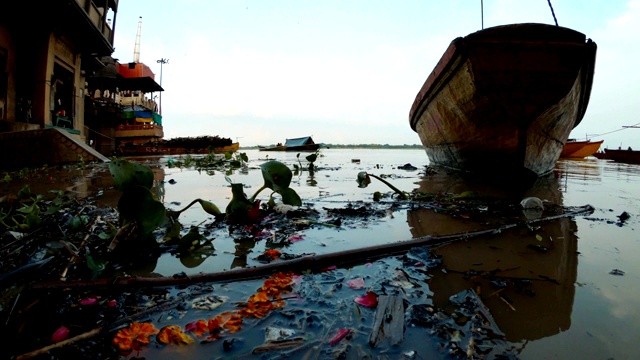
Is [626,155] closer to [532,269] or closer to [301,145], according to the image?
[532,269]

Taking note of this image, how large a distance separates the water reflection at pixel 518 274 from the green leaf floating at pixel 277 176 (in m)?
0.99

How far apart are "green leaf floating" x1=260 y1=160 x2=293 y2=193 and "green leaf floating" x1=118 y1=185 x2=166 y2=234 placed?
2.97 feet

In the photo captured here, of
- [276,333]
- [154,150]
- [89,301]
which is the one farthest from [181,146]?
[276,333]

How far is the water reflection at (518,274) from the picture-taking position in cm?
109

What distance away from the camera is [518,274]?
1.45 meters

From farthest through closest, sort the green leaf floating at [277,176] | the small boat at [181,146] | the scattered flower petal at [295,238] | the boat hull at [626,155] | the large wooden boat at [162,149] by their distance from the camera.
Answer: the small boat at [181,146] < the large wooden boat at [162,149] < the boat hull at [626,155] < the green leaf floating at [277,176] < the scattered flower petal at [295,238]

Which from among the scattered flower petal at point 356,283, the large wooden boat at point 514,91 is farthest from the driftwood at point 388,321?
the large wooden boat at point 514,91

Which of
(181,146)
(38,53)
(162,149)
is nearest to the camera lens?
(38,53)

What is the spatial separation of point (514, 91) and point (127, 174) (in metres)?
4.37

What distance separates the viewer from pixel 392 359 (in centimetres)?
88

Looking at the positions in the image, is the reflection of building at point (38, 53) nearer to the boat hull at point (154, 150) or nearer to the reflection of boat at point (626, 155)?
the boat hull at point (154, 150)

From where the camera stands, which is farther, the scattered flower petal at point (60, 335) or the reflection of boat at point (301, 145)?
the reflection of boat at point (301, 145)

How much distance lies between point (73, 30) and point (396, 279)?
13.5 meters

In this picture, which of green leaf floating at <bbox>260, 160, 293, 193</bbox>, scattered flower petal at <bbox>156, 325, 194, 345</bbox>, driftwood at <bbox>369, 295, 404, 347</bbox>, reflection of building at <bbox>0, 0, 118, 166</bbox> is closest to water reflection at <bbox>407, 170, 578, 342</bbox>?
driftwood at <bbox>369, 295, 404, 347</bbox>
